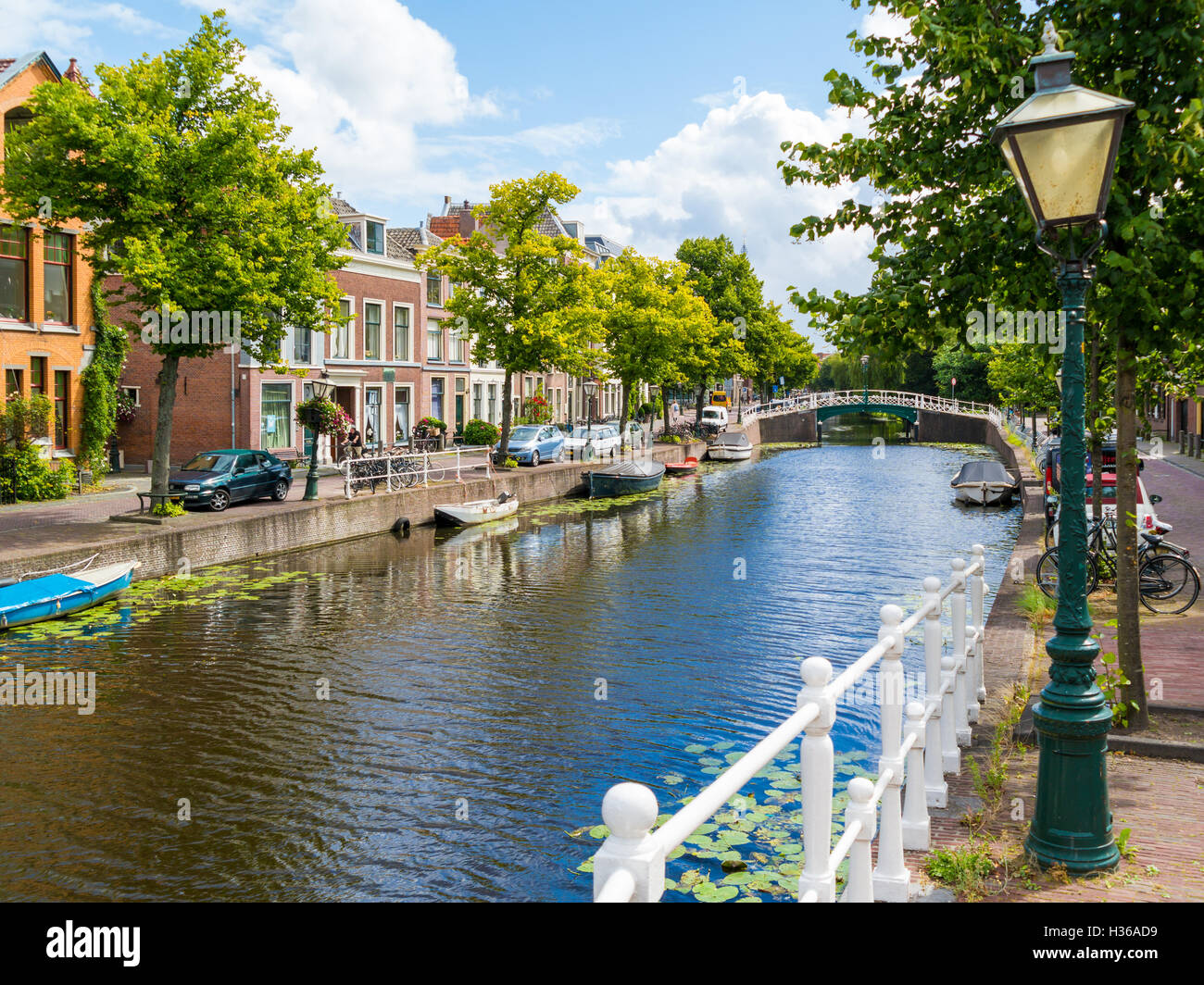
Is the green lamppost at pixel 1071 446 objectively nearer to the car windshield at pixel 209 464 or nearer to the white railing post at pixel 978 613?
the white railing post at pixel 978 613

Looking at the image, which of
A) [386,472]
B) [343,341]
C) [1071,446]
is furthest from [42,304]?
[1071,446]

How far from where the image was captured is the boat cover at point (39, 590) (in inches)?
564

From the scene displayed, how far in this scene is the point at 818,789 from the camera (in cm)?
361

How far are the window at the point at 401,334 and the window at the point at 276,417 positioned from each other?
736cm

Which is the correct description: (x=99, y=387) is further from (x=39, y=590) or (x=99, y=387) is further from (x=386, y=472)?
(x=39, y=590)

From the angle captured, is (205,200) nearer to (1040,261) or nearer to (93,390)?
(93,390)

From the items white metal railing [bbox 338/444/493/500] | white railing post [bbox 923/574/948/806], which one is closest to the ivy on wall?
white metal railing [bbox 338/444/493/500]

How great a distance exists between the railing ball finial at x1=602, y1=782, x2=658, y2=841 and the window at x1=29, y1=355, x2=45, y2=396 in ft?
86.5

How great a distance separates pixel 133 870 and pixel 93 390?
72.1 feet

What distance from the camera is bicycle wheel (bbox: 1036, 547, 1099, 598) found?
1344cm

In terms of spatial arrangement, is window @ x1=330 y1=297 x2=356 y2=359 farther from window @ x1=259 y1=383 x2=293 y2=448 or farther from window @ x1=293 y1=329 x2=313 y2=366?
window @ x1=259 y1=383 x2=293 y2=448

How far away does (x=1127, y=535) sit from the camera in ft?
24.3

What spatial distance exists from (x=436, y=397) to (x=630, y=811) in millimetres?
45275

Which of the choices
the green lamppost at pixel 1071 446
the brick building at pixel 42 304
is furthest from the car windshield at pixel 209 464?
the green lamppost at pixel 1071 446
